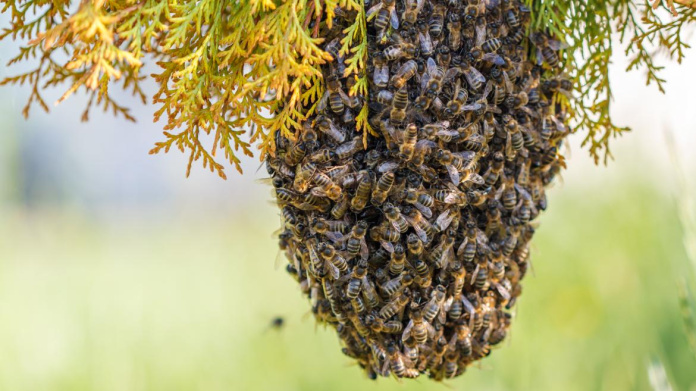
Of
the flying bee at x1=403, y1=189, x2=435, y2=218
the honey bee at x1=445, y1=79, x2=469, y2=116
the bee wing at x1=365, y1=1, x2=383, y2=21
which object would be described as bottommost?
the flying bee at x1=403, y1=189, x2=435, y2=218

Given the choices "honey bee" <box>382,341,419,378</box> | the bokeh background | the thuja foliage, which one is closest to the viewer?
the thuja foliage

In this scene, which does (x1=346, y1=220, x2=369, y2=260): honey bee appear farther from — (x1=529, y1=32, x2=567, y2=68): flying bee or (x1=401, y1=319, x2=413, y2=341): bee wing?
(x1=529, y1=32, x2=567, y2=68): flying bee

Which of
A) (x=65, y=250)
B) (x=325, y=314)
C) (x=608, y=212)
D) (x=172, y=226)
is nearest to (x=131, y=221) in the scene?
(x=172, y=226)

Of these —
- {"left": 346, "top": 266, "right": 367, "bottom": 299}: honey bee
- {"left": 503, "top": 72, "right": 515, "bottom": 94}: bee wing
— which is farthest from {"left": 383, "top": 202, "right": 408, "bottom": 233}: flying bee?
{"left": 503, "top": 72, "right": 515, "bottom": 94}: bee wing

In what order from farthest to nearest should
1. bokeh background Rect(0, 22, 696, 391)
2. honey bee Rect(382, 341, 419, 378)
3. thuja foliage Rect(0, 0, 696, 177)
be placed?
bokeh background Rect(0, 22, 696, 391), honey bee Rect(382, 341, 419, 378), thuja foliage Rect(0, 0, 696, 177)

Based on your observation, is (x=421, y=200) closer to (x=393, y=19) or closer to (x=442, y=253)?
(x=442, y=253)

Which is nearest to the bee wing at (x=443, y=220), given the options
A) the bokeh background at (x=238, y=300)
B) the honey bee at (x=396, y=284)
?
the honey bee at (x=396, y=284)
